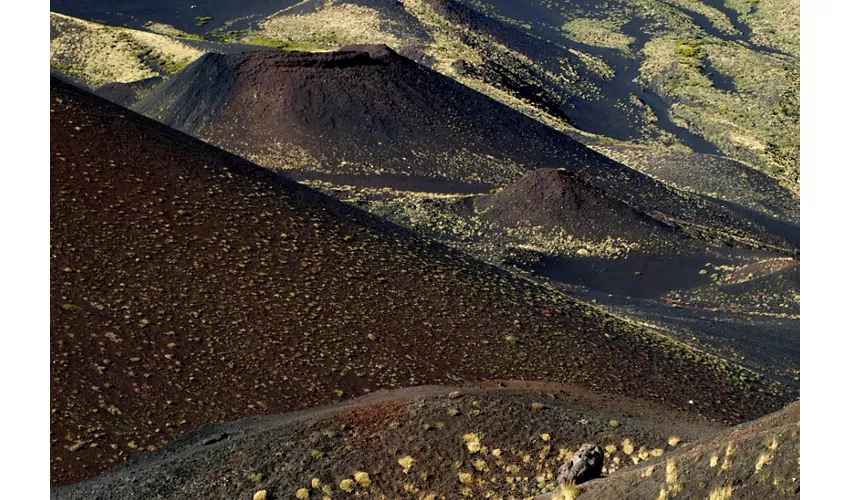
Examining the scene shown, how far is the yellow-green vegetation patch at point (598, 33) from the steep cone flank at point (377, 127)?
46257mm

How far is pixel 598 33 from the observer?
12312 cm

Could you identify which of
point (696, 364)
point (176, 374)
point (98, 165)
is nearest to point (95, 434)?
point (176, 374)

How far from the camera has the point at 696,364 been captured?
1462 inches

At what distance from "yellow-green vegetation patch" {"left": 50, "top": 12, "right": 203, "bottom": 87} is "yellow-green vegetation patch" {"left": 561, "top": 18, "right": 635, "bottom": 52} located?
4568 centimetres

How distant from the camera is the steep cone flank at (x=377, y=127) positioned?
212 feet

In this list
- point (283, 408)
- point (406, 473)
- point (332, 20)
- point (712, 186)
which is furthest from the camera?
point (332, 20)

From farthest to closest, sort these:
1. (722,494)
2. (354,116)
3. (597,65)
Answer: (597,65)
(354,116)
(722,494)

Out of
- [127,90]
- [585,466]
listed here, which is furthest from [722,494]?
[127,90]

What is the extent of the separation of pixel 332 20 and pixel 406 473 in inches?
3547

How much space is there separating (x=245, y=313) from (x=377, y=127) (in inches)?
1479

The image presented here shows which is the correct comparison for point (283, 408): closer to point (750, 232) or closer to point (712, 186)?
point (750, 232)

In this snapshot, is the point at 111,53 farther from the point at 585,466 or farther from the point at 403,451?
the point at 585,466

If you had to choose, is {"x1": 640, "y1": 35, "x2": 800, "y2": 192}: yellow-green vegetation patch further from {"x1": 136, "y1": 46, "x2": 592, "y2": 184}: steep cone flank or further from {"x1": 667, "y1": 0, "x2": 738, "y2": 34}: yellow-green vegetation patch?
{"x1": 136, "y1": 46, "x2": 592, "y2": 184}: steep cone flank

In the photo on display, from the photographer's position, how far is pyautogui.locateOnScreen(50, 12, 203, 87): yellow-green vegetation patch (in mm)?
86312
